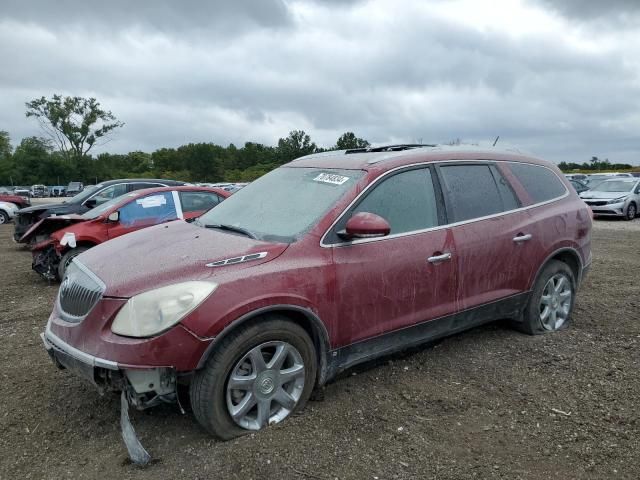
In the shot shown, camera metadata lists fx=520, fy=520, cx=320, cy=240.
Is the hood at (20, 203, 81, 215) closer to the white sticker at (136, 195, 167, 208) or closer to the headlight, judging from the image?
the white sticker at (136, 195, 167, 208)

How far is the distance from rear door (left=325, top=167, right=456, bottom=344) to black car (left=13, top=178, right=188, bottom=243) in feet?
29.1

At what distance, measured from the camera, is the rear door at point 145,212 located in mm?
8203

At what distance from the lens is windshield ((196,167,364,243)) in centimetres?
355

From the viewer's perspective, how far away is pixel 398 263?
144 inches

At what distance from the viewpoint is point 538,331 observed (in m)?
4.83

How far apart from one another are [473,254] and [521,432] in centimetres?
138

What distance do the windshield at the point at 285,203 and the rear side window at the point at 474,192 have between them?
2.75 feet

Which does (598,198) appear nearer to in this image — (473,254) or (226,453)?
(473,254)

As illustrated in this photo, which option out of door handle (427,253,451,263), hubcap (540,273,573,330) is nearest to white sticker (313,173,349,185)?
door handle (427,253,451,263)

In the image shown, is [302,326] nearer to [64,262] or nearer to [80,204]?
[64,262]

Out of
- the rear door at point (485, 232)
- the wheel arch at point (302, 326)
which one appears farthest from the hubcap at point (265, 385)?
the rear door at point (485, 232)

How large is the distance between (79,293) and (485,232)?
118 inches

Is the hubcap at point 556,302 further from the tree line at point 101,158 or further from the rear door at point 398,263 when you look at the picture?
the tree line at point 101,158

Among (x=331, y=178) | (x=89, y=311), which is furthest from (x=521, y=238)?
(x=89, y=311)
